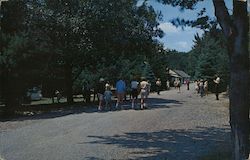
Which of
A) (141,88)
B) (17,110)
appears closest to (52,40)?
(17,110)

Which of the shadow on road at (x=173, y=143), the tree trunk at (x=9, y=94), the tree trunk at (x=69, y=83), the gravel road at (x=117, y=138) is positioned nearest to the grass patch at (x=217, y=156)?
the shadow on road at (x=173, y=143)

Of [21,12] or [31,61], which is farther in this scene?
[21,12]

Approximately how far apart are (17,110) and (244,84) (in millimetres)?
21473

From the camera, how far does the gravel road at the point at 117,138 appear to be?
11.8 m

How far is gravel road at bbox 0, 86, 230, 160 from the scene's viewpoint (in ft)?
38.7

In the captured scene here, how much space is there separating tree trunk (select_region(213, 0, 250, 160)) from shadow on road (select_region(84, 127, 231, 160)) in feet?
6.80

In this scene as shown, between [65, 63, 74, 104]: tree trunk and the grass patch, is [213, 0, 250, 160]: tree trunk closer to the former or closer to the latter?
the grass patch

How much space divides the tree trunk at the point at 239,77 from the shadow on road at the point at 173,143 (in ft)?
6.80

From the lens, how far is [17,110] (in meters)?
28.6

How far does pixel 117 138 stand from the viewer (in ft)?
47.5

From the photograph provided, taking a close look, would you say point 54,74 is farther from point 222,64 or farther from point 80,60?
point 222,64

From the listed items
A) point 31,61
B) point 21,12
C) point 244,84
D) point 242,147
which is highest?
point 21,12

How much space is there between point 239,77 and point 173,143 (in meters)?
5.00

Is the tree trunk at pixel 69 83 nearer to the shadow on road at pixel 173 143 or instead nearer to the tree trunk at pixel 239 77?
the shadow on road at pixel 173 143
